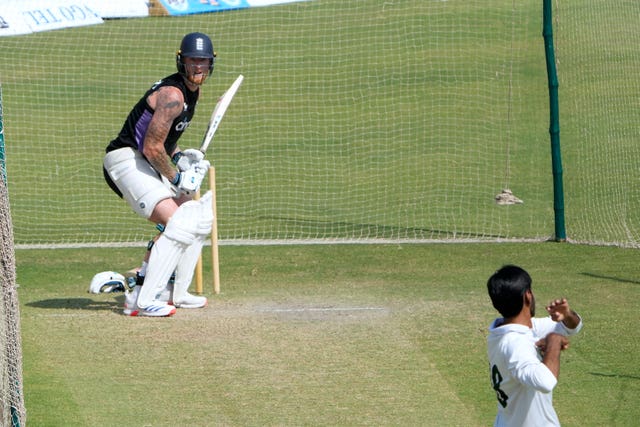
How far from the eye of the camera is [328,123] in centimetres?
2033

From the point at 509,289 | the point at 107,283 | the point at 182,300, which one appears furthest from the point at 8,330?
the point at 107,283

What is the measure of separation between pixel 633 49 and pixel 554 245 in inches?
201

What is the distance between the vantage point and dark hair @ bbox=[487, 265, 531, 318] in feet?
16.0

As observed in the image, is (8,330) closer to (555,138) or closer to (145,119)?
(145,119)

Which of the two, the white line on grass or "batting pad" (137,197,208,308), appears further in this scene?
the white line on grass

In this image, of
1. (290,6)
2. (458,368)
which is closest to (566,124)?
(290,6)

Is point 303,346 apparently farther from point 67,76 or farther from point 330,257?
point 67,76

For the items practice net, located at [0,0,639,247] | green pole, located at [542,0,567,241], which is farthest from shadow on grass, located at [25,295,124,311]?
green pole, located at [542,0,567,241]

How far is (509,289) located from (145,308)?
15.8 ft

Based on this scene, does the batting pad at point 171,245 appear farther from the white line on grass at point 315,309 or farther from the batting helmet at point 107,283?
the white line on grass at point 315,309

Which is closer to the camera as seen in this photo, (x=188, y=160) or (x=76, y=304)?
(x=188, y=160)

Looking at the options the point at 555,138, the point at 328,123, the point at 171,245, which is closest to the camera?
the point at 171,245

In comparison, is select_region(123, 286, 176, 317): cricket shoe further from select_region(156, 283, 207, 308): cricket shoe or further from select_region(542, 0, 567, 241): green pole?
select_region(542, 0, 567, 241): green pole

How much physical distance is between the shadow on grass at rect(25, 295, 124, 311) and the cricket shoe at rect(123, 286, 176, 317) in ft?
1.07
